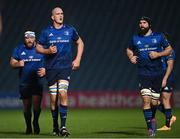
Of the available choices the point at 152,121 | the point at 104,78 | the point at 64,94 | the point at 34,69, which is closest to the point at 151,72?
the point at 152,121

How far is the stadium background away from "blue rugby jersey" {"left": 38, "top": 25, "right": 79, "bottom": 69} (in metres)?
21.1

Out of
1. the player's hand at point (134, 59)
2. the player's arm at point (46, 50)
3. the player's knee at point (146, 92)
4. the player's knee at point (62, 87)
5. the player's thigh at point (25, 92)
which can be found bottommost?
the player's thigh at point (25, 92)

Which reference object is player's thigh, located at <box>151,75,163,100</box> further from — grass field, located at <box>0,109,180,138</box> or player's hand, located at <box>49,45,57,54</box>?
player's hand, located at <box>49,45,57,54</box>

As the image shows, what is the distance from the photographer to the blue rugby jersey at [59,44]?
1109 cm

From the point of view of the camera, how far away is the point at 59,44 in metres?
11.1

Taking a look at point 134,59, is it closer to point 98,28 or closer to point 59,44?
point 59,44

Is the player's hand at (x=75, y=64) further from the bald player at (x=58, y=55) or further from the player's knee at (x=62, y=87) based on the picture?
the player's knee at (x=62, y=87)

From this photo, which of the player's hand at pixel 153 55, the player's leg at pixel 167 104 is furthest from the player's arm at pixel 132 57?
the player's leg at pixel 167 104

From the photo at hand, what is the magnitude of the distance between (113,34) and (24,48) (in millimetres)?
22543

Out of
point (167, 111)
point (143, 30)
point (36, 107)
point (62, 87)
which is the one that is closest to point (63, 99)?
point (62, 87)

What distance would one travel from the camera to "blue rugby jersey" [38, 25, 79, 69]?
11086mm

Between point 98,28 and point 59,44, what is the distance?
79.4 feet

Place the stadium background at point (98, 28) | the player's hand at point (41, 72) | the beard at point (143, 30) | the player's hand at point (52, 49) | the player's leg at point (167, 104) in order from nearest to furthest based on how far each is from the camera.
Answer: the player's hand at point (52, 49)
the beard at point (143, 30)
the player's hand at point (41, 72)
the player's leg at point (167, 104)
the stadium background at point (98, 28)

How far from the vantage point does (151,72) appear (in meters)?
11.1
